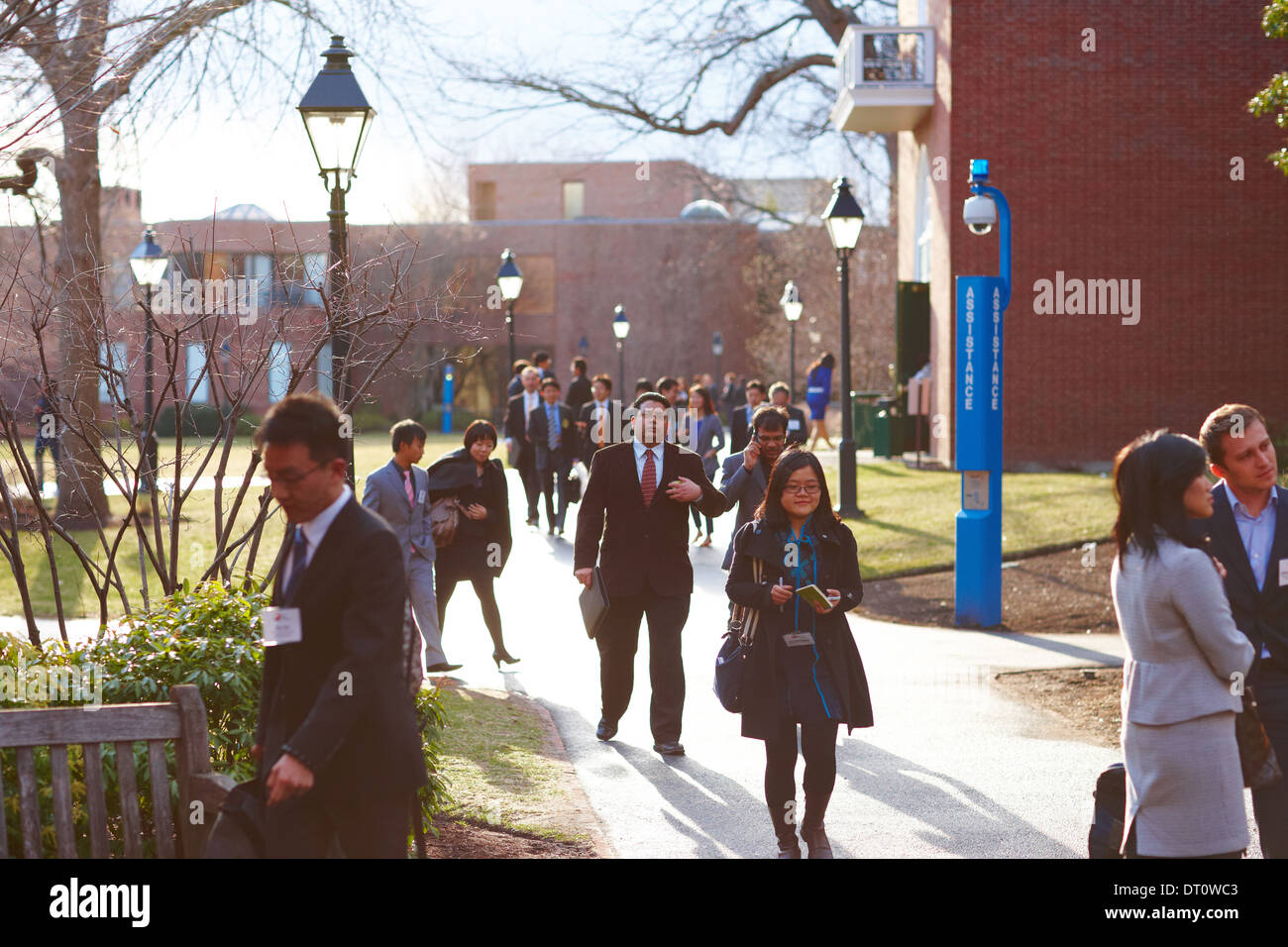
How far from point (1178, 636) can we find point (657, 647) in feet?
13.9

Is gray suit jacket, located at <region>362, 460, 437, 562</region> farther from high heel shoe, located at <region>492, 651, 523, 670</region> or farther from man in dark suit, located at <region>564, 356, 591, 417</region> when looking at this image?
man in dark suit, located at <region>564, 356, 591, 417</region>

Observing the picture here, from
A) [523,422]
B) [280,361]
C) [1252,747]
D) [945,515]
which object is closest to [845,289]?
[945,515]

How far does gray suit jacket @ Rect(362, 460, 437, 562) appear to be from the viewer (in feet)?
30.5

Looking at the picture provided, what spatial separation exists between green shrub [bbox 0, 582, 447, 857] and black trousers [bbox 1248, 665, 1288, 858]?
297 cm

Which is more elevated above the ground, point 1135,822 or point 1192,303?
point 1192,303

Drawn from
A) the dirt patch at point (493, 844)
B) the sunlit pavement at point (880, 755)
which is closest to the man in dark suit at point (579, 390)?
the sunlit pavement at point (880, 755)

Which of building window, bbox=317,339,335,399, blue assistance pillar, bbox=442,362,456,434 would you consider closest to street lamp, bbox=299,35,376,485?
building window, bbox=317,339,335,399

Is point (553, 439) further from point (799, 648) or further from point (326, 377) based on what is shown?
point (799, 648)

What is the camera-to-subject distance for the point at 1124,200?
23.9m

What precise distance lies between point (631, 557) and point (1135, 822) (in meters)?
4.10

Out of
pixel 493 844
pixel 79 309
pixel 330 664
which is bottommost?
pixel 493 844

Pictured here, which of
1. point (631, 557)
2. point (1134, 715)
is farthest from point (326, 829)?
point (631, 557)

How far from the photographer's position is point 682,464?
796cm
